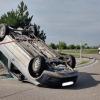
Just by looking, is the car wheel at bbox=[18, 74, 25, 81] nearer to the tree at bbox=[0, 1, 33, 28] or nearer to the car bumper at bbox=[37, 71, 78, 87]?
the car bumper at bbox=[37, 71, 78, 87]

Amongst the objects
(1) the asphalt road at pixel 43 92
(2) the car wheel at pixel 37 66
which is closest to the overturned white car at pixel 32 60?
(2) the car wheel at pixel 37 66

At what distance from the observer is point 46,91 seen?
37.5 feet

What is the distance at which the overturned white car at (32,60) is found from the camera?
12.1 meters

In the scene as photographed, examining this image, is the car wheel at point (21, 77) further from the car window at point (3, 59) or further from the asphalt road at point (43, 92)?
the car window at point (3, 59)

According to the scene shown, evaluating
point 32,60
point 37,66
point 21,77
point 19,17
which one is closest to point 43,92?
point 37,66

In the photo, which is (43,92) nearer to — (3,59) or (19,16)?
(3,59)

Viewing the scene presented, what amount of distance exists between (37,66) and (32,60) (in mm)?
404

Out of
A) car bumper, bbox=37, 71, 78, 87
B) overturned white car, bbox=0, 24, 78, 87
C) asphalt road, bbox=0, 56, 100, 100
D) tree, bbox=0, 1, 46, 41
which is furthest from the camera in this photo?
tree, bbox=0, 1, 46, 41

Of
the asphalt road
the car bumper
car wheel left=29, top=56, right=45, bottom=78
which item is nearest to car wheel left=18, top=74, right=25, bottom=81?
the asphalt road

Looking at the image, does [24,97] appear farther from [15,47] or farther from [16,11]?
[16,11]

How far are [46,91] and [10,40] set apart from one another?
10.8 ft

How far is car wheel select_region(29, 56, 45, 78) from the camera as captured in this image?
39.6 feet

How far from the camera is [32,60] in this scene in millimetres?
12484

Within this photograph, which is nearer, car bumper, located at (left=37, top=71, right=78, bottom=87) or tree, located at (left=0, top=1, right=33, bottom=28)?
car bumper, located at (left=37, top=71, right=78, bottom=87)
